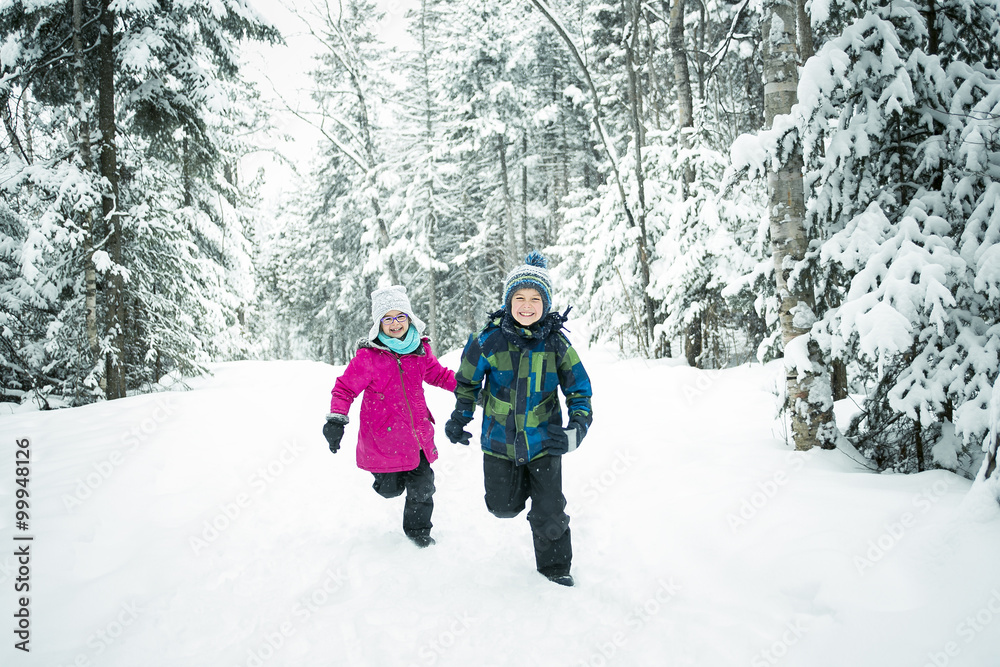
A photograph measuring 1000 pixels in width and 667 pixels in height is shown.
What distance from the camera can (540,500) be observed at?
316cm

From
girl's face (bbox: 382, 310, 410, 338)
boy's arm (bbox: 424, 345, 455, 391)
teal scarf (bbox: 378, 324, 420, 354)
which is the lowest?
boy's arm (bbox: 424, 345, 455, 391)

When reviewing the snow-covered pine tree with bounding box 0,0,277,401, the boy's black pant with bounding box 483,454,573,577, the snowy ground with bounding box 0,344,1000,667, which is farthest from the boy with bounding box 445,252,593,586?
the snow-covered pine tree with bounding box 0,0,277,401

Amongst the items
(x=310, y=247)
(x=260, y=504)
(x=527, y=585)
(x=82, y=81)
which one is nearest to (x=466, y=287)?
(x=310, y=247)

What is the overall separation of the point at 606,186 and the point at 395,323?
9795mm

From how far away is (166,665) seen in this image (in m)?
2.39

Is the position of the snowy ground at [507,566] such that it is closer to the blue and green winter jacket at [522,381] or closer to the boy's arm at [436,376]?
the blue and green winter jacket at [522,381]

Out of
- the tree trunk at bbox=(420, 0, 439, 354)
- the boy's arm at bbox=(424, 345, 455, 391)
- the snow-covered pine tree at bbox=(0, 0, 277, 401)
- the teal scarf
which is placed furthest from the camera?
the tree trunk at bbox=(420, 0, 439, 354)

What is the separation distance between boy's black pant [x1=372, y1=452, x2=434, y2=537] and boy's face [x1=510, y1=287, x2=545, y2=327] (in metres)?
1.45

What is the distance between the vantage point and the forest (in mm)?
3402

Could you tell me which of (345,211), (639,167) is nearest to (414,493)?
(639,167)

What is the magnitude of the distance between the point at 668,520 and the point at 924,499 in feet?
4.87

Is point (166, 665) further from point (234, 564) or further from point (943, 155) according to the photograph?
point (943, 155)

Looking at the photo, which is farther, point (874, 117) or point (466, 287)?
point (466, 287)

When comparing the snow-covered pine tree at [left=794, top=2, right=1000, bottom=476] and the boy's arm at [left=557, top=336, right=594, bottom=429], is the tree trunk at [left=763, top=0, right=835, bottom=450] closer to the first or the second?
the snow-covered pine tree at [left=794, top=2, right=1000, bottom=476]
